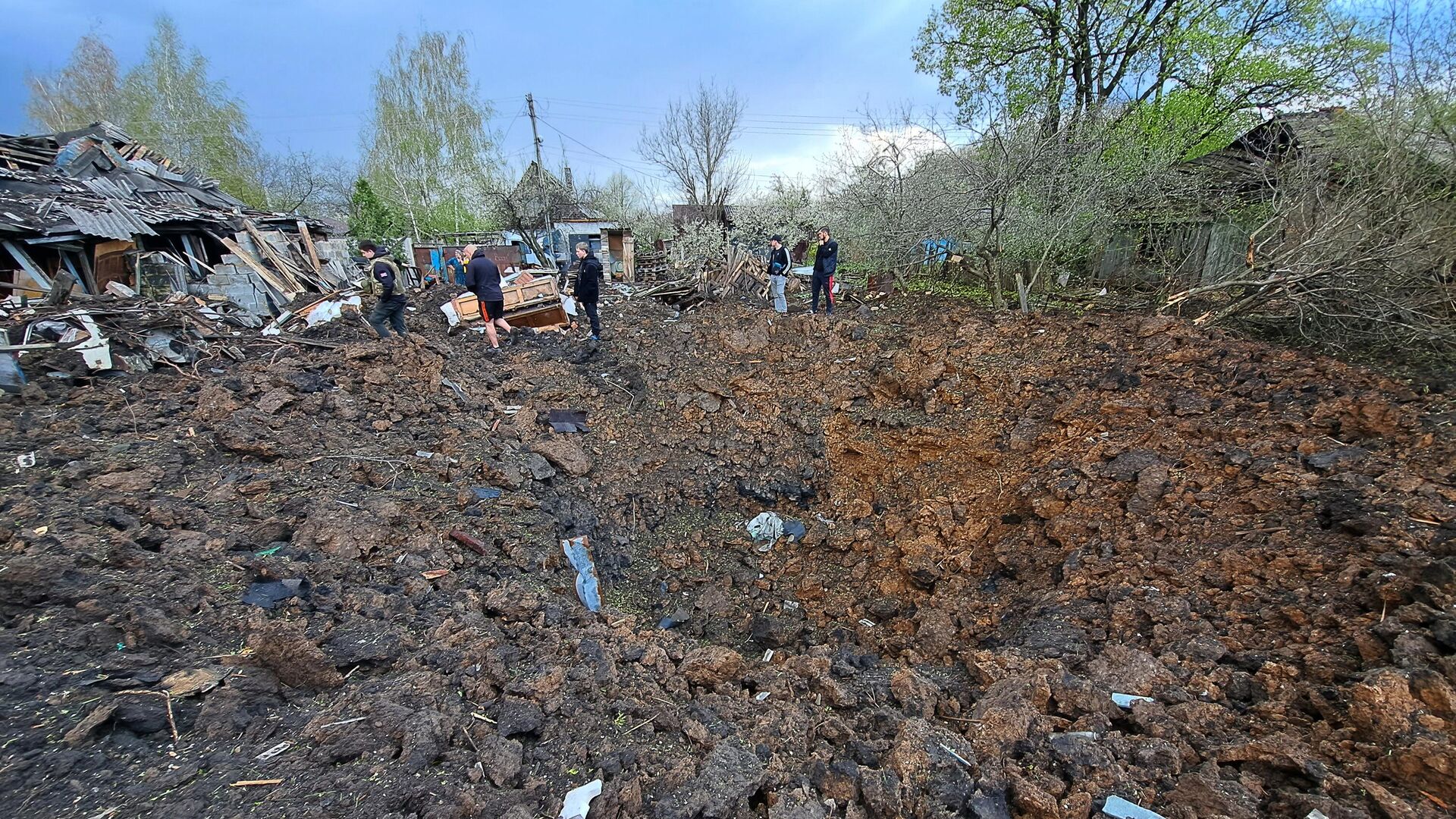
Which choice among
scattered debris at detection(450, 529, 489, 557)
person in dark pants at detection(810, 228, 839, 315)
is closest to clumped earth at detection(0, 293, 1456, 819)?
scattered debris at detection(450, 529, 489, 557)

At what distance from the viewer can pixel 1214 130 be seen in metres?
11.4

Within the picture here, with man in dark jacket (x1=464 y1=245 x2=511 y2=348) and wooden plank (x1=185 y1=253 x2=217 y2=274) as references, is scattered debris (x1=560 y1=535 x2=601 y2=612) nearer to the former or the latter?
man in dark jacket (x1=464 y1=245 x2=511 y2=348)

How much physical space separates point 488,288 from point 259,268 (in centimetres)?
683

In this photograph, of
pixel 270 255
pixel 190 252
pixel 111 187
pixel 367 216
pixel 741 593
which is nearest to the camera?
pixel 741 593

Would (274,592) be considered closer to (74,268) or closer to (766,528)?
(766,528)

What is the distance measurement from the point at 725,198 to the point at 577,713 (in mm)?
21128

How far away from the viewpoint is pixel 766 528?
5980mm

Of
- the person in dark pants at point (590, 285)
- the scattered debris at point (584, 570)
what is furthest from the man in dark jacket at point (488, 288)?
the scattered debris at point (584, 570)

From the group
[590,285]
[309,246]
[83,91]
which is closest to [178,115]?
[83,91]

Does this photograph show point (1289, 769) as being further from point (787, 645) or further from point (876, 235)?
point (876, 235)

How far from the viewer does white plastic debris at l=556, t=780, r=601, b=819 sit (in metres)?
2.05

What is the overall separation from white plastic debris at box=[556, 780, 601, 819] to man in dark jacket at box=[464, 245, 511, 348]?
7160 millimetres

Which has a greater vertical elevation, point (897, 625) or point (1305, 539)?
point (1305, 539)

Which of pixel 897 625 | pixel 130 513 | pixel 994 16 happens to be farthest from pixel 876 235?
pixel 130 513
